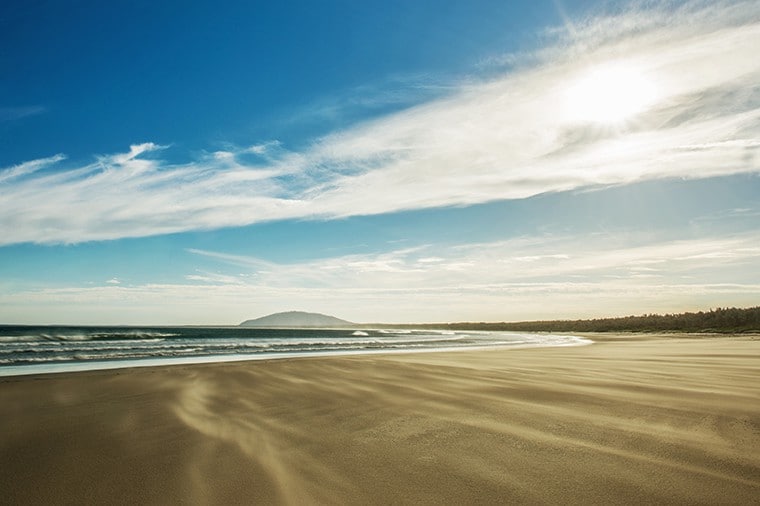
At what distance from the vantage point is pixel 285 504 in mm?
3352

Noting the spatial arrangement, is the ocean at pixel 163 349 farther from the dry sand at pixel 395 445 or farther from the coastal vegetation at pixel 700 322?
the coastal vegetation at pixel 700 322

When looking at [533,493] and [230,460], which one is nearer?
[533,493]

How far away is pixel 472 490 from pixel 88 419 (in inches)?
225

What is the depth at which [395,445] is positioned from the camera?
184 inches

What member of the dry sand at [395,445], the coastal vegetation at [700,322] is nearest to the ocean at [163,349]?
the dry sand at [395,445]

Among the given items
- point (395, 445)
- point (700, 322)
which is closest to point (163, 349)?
point (395, 445)

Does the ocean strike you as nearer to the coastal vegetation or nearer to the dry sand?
the dry sand

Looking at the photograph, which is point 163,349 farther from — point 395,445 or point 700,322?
point 700,322

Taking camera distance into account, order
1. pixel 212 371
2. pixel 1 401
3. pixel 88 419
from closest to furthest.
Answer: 1. pixel 88 419
2. pixel 1 401
3. pixel 212 371

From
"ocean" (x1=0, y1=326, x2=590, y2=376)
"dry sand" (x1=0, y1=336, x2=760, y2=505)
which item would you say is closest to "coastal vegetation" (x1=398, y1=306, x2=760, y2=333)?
"ocean" (x1=0, y1=326, x2=590, y2=376)

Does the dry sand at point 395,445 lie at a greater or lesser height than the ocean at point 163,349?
greater

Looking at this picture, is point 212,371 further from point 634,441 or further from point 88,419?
point 634,441

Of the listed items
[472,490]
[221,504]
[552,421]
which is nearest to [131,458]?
[221,504]

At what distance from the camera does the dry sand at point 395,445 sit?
3480mm
